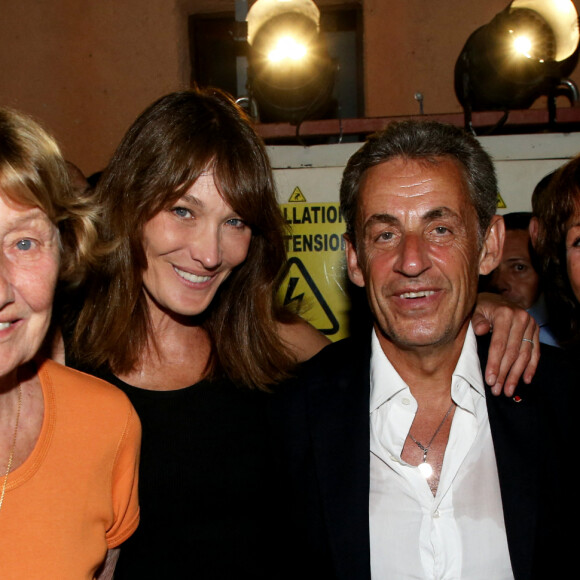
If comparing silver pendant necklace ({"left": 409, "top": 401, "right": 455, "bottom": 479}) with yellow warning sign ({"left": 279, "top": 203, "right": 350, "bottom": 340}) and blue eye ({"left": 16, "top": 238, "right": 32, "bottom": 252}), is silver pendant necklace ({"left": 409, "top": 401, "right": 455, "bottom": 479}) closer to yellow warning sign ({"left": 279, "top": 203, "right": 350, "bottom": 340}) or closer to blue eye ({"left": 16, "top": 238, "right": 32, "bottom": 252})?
blue eye ({"left": 16, "top": 238, "right": 32, "bottom": 252})

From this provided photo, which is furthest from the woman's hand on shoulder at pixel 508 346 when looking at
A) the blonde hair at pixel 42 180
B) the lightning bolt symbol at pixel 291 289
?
the lightning bolt symbol at pixel 291 289

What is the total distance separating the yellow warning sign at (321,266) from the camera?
3527 mm

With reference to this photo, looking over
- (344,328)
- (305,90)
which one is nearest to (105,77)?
(305,90)

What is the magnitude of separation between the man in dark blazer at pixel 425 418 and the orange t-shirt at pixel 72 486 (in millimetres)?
569

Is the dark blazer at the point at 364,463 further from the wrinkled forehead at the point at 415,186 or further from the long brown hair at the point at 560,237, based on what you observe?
the wrinkled forehead at the point at 415,186

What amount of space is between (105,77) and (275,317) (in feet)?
11.4

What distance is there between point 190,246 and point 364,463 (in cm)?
85

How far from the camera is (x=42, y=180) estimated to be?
53.7 inches

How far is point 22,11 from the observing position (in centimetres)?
506

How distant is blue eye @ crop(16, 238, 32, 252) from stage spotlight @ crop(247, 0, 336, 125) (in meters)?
2.62

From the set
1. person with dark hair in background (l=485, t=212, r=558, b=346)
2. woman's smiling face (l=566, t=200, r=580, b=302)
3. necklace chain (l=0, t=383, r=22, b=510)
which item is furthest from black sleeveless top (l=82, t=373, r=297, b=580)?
person with dark hair in background (l=485, t=212, r=558, b=346)

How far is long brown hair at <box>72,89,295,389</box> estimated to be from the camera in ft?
6.54

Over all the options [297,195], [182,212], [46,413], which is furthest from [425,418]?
[297,195]

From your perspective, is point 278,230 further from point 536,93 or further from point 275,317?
point 536,93
